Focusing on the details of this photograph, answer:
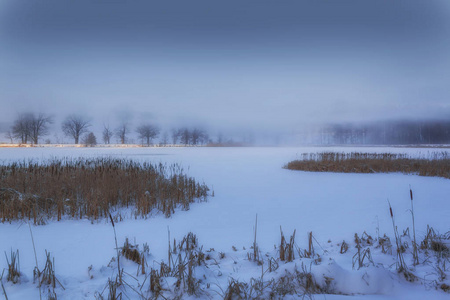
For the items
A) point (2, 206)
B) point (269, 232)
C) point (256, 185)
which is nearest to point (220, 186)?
point (256, 185)

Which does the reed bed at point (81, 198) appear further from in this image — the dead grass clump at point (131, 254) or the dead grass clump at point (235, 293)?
the dead grass clump at point (235, 293)

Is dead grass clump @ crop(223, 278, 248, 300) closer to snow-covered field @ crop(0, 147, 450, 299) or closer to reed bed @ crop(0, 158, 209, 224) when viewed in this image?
snow-covered field @ crop(0, 147, 450, 299)

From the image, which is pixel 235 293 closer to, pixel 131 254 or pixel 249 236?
pixel 131 254

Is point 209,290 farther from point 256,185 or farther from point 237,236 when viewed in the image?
point 256,185

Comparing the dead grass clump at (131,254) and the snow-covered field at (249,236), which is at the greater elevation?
the dead grass clump at (131,254)

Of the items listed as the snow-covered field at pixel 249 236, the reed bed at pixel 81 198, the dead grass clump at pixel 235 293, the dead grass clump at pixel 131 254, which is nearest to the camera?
the dead grass clump at pixel 235 293

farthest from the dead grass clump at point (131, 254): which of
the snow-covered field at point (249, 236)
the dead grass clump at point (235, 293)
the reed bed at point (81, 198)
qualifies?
the reed bed at point (81, 198)

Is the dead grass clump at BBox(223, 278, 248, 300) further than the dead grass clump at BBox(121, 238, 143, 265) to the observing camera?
No

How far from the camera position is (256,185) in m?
9.83

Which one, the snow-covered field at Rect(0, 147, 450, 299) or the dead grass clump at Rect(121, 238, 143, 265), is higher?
the dead grass clump at Rect(121, 238, 143, 265)

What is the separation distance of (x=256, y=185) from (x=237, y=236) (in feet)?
19.1

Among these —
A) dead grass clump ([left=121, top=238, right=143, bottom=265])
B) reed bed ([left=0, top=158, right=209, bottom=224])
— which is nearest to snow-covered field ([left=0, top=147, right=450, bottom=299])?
dead grass clump ([left=121, top=238, right=143, bottom=265])

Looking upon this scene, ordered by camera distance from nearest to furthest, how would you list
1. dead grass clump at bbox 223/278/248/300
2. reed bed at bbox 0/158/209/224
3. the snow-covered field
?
dead grass clump at bbox 223/278/248/300, the snow-covered field, reed bed at bbox 0/158/209/224

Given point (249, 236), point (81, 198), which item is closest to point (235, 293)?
point (249, 236)
